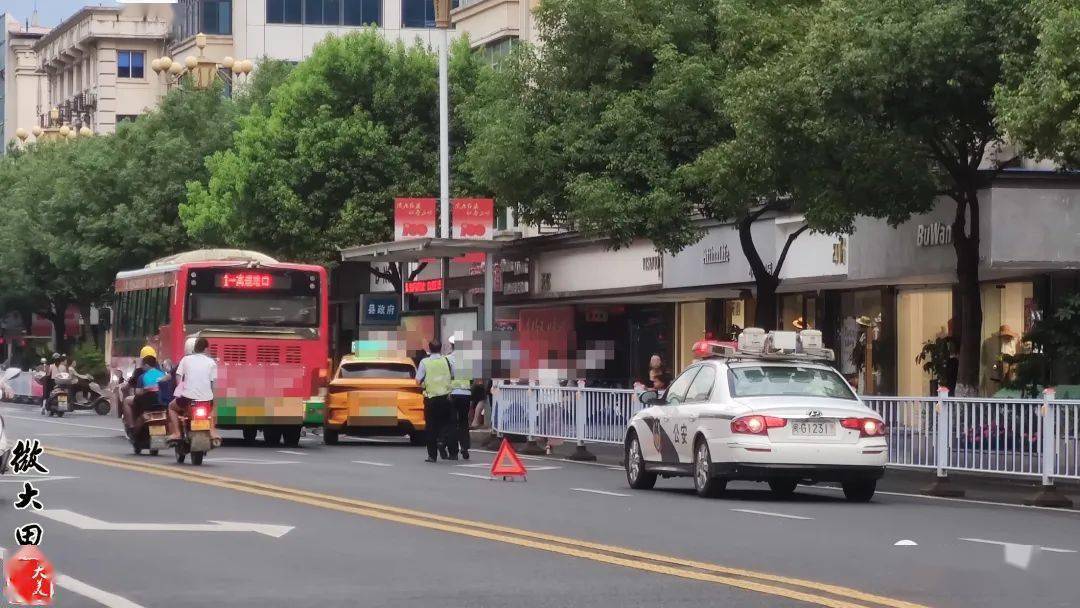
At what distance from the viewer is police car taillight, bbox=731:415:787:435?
2042 centimetres

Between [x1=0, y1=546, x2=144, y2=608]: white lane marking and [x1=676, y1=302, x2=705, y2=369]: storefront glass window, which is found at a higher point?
[x1=676, y1=302, x2=705, y2=369]: storefront glass window

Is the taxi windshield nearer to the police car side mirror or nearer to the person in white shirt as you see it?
the person in white shirt

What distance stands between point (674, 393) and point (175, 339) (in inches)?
557

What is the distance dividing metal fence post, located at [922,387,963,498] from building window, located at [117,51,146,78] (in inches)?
3248

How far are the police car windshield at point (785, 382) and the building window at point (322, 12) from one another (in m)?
65.6

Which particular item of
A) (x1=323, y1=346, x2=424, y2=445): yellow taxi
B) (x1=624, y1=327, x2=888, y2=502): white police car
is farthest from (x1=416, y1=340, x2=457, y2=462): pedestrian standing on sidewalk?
(x1=624, y1=327, x2=888, y2=502): white police car

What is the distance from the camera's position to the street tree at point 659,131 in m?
28.8

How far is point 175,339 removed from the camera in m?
34.7

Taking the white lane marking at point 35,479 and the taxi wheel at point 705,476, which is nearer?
the taxi wheel at point 705,476

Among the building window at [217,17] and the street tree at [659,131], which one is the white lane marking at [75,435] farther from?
the building window at [217,17]

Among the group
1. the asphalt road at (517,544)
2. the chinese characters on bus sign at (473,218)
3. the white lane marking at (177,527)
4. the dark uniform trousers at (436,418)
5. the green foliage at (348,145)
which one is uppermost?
the green foliage at (348,145)

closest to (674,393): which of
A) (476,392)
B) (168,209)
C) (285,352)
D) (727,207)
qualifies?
(727,207)

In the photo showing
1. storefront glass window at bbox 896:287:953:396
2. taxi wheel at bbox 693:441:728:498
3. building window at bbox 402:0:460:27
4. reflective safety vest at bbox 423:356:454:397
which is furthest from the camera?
building window at bbox 402:0:460:27

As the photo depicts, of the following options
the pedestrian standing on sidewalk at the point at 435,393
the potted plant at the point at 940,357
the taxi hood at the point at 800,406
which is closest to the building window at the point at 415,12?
the potted plant at the point at 940,357
